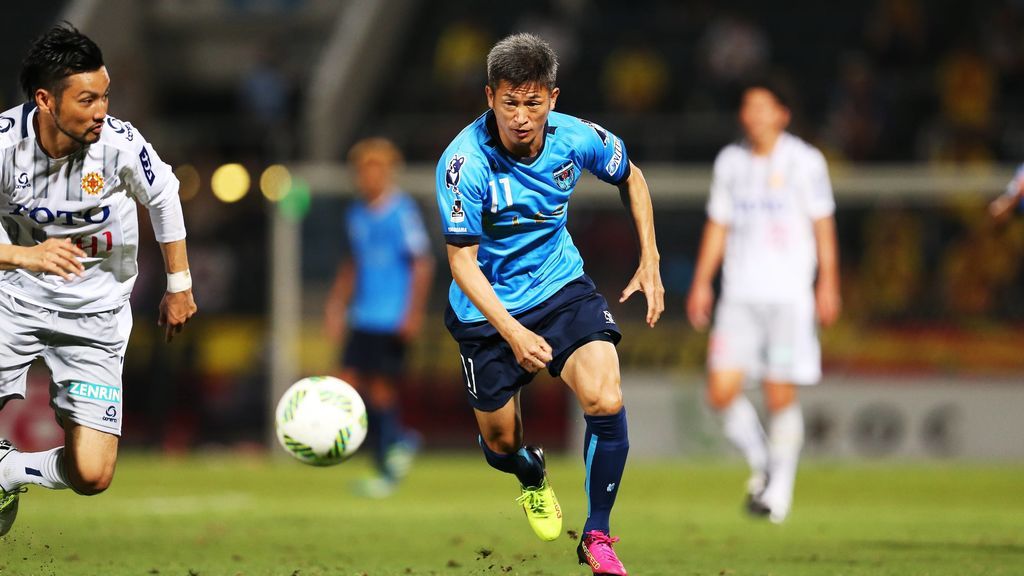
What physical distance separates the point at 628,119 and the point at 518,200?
13.6 metres

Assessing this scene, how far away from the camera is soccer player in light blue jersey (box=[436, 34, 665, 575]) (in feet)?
21.0

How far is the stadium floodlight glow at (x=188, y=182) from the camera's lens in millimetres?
18766

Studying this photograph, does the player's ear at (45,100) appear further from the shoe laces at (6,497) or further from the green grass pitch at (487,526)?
the green grass pitch at (487,526)

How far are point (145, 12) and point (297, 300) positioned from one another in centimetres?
919

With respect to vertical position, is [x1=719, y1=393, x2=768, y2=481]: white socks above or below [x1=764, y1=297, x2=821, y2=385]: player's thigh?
below

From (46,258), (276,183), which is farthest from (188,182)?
(46,258)

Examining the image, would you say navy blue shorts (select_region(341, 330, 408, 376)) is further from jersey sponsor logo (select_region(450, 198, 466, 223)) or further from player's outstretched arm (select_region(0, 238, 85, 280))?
player's outstretched arm (select_region(0, 238, 85, 280))

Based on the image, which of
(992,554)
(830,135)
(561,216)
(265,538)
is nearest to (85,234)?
(561,216)

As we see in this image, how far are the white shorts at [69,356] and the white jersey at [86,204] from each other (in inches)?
2.6

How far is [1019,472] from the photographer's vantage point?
14750mm

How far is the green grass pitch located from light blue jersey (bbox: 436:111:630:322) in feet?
4.32

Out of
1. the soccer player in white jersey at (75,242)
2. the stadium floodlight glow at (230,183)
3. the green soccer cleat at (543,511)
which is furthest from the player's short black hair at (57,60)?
the stadium floodlight glow at (230,183)

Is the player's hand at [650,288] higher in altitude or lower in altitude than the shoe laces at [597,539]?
higher

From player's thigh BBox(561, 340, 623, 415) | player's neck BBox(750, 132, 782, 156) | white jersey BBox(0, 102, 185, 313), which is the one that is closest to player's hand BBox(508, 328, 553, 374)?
player's thigh BBox(561, 340, 623, 415)
